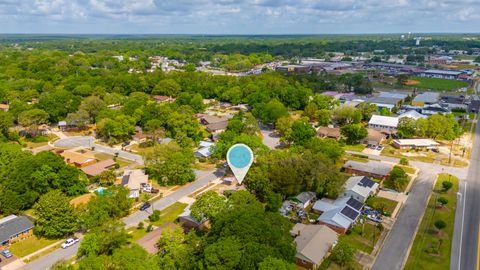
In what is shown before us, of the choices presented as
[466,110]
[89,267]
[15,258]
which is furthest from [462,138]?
[15,258]

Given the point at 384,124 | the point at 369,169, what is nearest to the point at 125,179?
the point at 369,169

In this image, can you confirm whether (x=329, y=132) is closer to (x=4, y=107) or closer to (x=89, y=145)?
(x=89, y=145)

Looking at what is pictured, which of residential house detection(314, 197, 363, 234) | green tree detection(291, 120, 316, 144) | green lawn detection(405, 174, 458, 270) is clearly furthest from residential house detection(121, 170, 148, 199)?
green lawn detection(405, 174, 458, 270)

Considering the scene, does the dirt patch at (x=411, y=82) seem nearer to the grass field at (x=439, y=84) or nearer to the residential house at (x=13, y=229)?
the grass field at (x=439, y=84)

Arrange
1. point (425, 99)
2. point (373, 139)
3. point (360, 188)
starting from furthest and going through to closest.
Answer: point (425, 99) < point (373, 139) < point (360, 188)

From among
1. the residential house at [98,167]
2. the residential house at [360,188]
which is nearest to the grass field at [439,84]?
A: the residential house at [360,188]

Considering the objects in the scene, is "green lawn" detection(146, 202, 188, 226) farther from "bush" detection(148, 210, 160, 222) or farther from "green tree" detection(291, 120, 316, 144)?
"green tree" detection(291, 120, 316, 144)
